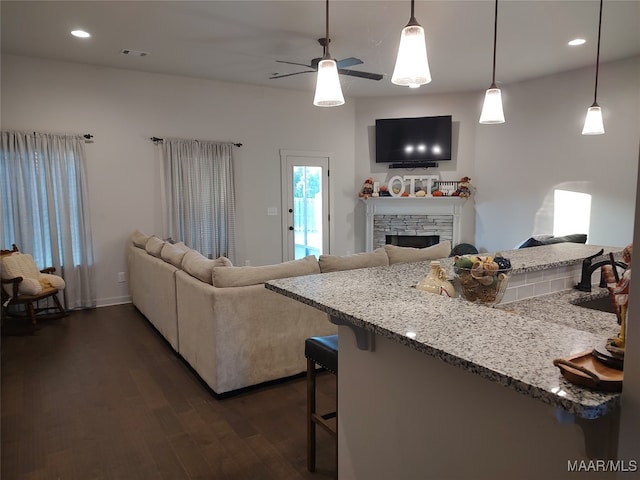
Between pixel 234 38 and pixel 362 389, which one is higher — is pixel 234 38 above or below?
above

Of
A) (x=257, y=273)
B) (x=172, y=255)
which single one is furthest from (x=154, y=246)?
(x=257, y=273)

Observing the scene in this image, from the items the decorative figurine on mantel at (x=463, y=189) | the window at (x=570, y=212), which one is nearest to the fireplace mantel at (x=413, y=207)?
the decorative figurine on mantel at (x=463, y=189)

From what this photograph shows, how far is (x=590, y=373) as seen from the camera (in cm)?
77

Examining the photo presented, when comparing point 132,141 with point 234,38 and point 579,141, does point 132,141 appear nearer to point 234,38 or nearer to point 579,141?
point 234,38

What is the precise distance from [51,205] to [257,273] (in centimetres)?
337

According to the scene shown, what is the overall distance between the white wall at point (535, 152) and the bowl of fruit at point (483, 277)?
4.47m

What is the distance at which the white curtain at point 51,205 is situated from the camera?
15.4 ft

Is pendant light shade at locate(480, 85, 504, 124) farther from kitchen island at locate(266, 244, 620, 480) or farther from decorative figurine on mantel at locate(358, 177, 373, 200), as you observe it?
decorative figurine on mantel at locate(358, 177, 373, 200)

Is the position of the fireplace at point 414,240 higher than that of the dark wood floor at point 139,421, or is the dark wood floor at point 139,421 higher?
the fireplace at point 414,240

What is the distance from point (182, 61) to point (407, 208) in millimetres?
4076

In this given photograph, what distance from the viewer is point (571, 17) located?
3865 mm

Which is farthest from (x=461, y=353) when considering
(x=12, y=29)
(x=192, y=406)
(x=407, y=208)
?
(x=407, y=208)

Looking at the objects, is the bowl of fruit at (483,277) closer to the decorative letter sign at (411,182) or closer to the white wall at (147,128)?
the white wall at (147,128)

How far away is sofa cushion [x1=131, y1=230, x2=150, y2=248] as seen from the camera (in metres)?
5.00
